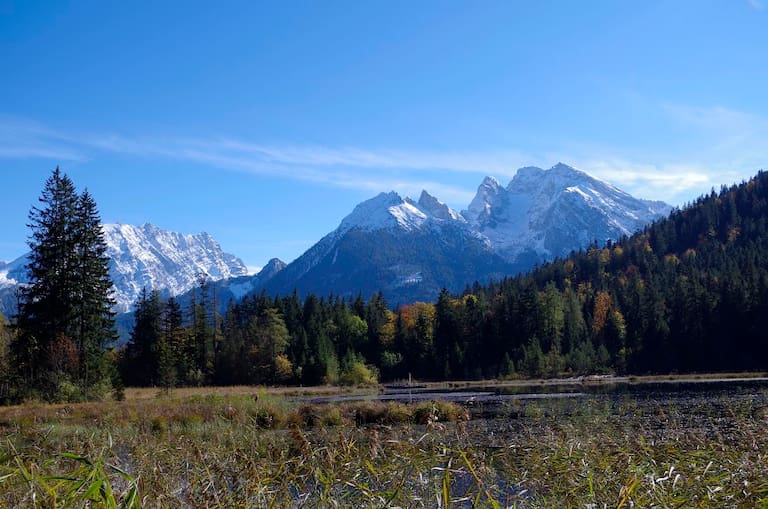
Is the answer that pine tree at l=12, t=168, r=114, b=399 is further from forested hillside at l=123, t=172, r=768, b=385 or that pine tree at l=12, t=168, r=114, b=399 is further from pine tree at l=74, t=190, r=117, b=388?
forested hillside at l=123, t=172, r=768, b=385

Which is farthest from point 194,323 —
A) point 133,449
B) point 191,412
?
point 133,449

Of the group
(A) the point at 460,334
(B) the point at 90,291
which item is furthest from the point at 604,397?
(A) the point at 460,334

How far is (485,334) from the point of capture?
379 ft

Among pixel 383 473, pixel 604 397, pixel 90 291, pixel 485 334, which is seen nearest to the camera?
pixel 383 473

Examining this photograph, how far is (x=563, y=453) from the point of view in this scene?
7.94m

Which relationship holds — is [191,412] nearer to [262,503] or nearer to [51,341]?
[51,341]

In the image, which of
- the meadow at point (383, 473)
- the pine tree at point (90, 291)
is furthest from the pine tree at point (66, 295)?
the meadow at point (383, 473)

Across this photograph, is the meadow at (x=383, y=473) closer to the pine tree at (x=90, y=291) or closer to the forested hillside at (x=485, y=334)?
the pine tree at (x=90, y=291)

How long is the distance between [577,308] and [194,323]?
6348 cm

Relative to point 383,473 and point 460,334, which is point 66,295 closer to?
point 383,473

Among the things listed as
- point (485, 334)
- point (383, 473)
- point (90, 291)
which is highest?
point (90, 291)

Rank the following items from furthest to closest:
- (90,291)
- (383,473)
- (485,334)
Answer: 1. (485,334)
2. (90,291)
3. (383,473)

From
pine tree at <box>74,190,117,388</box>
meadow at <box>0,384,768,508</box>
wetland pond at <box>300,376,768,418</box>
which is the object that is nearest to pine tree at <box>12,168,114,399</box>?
pine tree at <box>74,190,117,388</box>

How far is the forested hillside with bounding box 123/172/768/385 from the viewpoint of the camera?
307 ft
